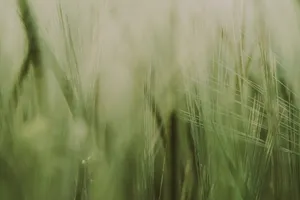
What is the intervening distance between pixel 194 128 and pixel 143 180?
0.42ft

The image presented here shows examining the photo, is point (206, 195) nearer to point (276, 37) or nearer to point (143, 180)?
point (143, 180)

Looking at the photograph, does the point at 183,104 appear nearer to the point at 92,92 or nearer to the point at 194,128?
the point at 194,128

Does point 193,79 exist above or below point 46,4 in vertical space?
below

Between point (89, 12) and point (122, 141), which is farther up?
point (89, 12)

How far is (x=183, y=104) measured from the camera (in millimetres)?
923

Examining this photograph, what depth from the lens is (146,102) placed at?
3.02ft

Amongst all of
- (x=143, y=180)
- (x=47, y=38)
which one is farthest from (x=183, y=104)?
(x=47, y=38)

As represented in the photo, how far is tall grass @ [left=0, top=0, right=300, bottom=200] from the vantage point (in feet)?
2.93

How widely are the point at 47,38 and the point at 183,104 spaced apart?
267 mm

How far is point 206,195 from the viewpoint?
900 millimetres

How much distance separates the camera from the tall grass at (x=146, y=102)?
2.93 ft

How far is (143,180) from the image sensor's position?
2.95 feet

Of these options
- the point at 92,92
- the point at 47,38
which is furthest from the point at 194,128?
the point at 47,38

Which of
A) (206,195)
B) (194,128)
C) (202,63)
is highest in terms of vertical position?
(202,63)
